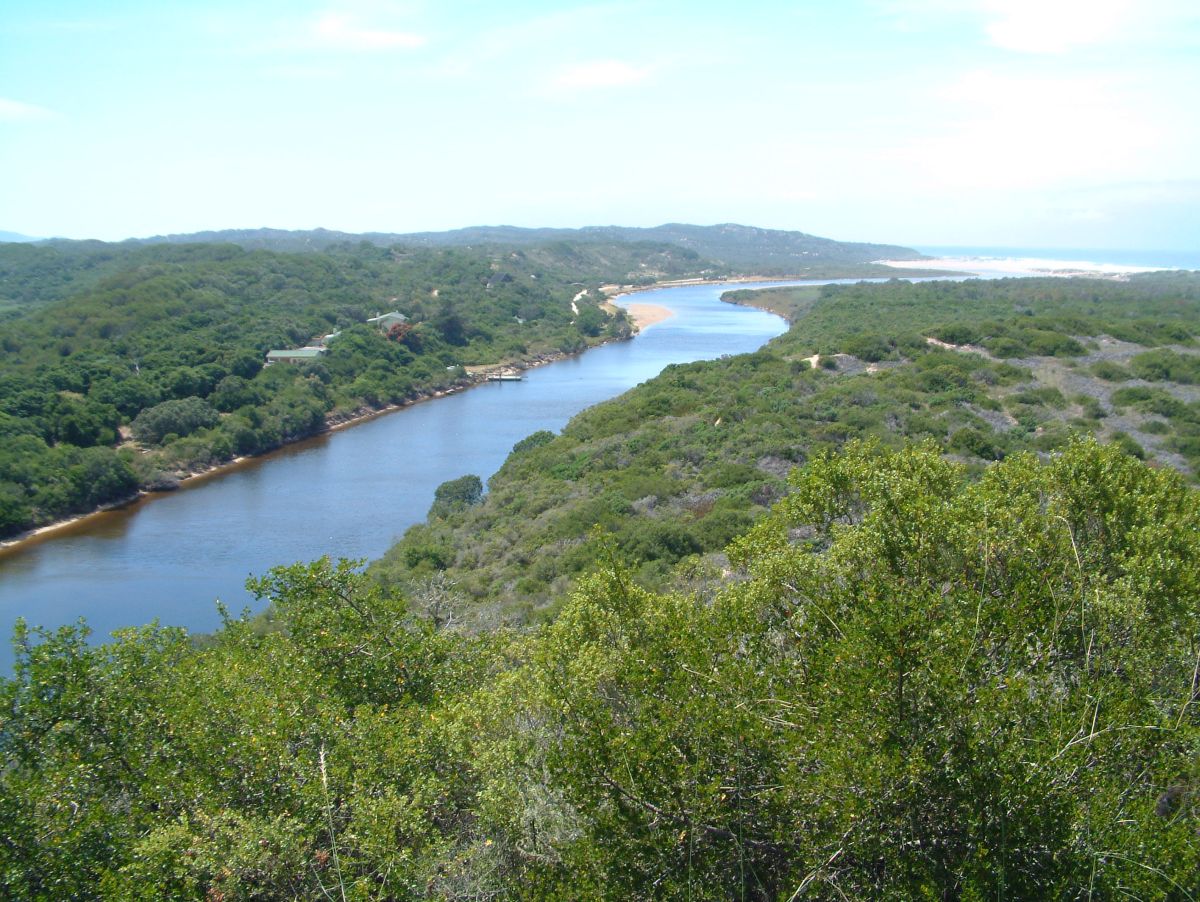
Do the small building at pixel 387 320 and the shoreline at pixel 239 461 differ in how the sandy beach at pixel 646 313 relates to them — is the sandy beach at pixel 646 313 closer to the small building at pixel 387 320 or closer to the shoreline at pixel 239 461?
the shoreline at pixel 239 461

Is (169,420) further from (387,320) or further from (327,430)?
(387,320)

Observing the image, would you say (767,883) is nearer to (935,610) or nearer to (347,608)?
(935,610)

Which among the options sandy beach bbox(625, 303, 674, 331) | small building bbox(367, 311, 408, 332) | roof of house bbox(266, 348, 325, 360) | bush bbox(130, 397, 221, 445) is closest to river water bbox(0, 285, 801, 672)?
bush bbox(130, 397, 221, 445)

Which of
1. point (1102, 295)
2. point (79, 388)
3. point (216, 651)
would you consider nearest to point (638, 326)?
point (1102, 295)

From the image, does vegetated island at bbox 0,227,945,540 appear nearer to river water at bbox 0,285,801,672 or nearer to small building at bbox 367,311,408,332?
small building at bbox 367,311,408,332

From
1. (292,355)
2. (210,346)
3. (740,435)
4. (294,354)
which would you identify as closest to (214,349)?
(210,346)

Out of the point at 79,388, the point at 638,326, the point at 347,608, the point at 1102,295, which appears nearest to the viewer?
the point at 347,608
